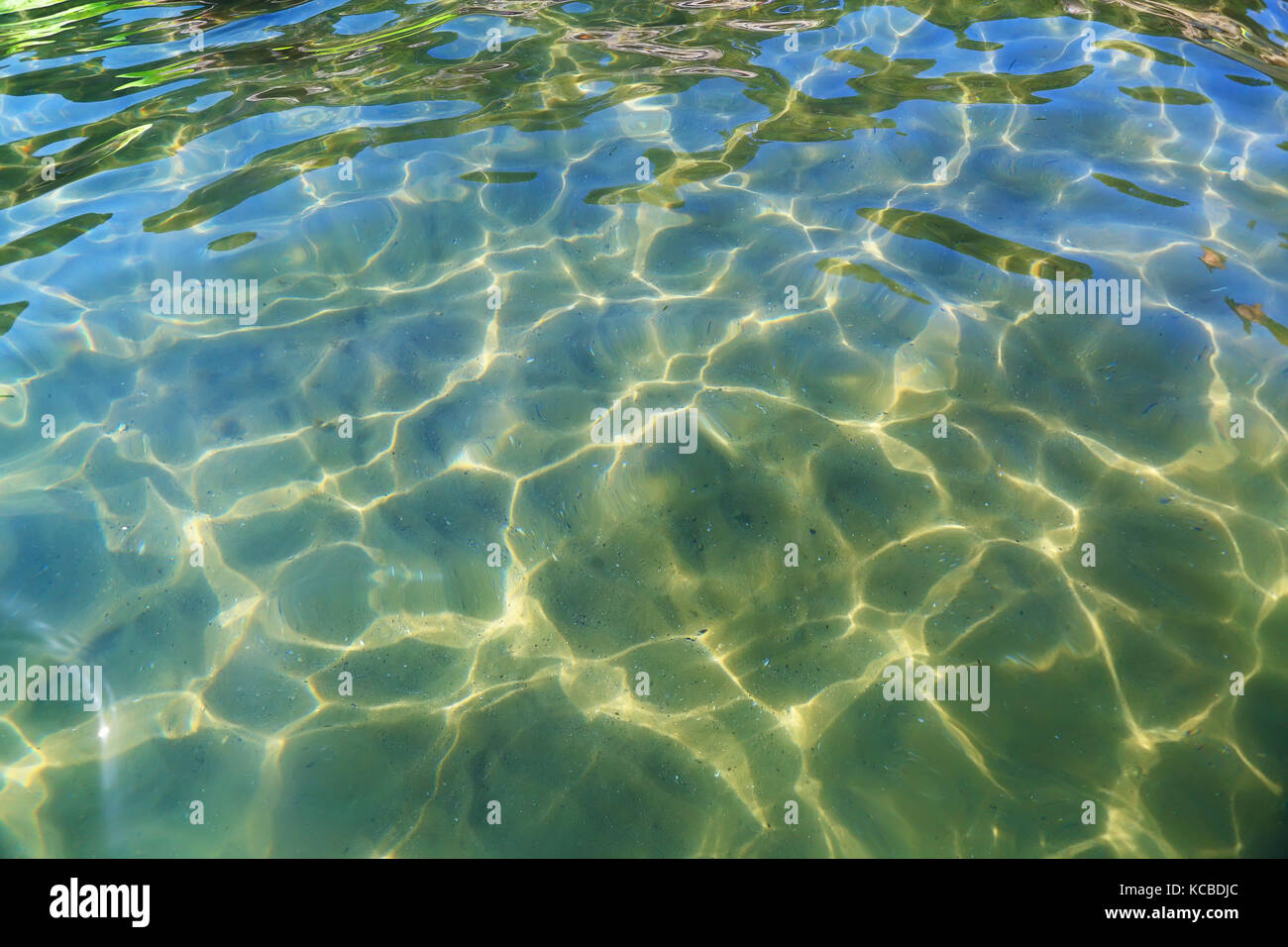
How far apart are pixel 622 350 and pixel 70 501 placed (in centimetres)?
293

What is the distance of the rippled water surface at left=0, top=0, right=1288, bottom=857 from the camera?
329cm

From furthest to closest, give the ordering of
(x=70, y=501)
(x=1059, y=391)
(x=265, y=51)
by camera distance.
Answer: (x=265, y=51) < (x=1059, y=391) < (x=70, y=501)

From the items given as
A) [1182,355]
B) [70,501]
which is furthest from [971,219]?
[70,501]

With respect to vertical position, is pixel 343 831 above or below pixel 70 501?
below

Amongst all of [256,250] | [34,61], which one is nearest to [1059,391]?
[256,250]

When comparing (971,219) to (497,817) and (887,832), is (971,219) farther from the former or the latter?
(497,817)

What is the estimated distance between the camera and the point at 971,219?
5430 millimetres

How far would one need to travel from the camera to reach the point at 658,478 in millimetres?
4059

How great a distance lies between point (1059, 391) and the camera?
440cm

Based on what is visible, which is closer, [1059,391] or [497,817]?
[497,817]

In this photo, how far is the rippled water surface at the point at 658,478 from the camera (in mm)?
3291
